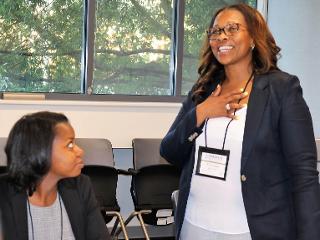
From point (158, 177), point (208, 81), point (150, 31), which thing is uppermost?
point (150, 31)

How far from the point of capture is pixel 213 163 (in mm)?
1825

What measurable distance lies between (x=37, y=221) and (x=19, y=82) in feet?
10.2

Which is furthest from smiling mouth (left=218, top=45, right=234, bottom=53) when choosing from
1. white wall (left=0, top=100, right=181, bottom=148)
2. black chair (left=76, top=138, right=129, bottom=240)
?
white wall (left=0, top=100, right=181, bottom=148)

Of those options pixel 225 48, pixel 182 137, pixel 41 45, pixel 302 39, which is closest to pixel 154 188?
pixel 41 45

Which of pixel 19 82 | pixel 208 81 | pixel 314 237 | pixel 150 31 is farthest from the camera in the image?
pixel 150 31

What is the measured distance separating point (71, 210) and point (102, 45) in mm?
3273

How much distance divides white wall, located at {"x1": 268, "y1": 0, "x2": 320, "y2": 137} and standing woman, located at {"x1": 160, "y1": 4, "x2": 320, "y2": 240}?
3361 millimetres

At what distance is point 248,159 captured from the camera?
1.76 metres

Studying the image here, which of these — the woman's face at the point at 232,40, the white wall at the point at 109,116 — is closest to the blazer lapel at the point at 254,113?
the woman's face at the point at 232,40

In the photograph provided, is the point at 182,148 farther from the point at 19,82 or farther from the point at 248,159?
the point at 19,82

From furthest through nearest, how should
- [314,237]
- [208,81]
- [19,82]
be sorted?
[19,82] < [208,81] < [314,237]

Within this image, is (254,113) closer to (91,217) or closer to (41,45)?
(91,217)

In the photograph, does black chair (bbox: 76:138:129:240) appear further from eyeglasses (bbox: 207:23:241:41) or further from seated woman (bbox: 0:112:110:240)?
eyeglasses (bbox: 207:23:241:41)

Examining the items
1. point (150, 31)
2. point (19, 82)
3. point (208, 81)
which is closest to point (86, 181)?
point (208, 81)
